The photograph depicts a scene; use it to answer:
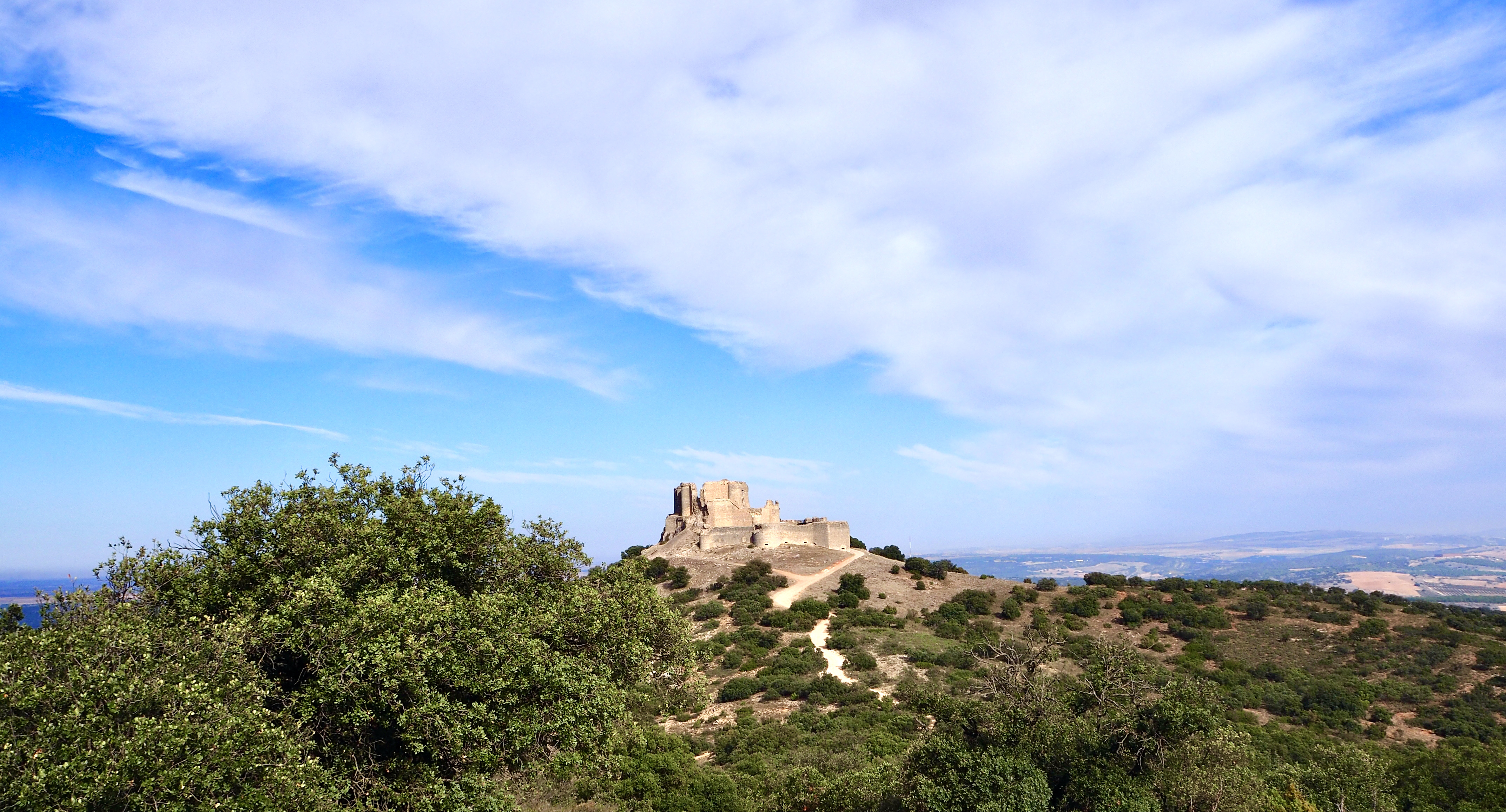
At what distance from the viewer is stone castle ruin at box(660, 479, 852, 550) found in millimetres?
72062

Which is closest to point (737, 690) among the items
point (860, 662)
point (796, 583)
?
point (860, 662)

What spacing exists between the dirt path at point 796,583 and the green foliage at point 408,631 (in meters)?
37.9

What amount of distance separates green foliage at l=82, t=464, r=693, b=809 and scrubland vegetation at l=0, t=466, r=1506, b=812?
0.06m

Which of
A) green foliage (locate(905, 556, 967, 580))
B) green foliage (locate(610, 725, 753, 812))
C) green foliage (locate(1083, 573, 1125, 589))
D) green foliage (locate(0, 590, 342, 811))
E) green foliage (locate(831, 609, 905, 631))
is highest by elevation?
green foliage (locate(0, 590, 342, 811))

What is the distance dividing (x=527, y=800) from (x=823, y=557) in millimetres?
47447

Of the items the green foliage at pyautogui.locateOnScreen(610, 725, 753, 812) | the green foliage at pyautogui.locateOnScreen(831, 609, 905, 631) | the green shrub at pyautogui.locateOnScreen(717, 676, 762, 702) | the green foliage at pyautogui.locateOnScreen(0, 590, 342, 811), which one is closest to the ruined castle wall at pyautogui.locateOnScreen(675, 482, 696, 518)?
the green foliage at pyautogui.locateOnScreen(831, 609, 905, 631)

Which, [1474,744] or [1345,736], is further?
[1345,736]

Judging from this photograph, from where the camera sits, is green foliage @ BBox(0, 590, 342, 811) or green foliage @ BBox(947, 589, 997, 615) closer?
green foliage @ BBox(0, 590, 342, 811)

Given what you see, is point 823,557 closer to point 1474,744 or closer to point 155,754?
point 1474,744

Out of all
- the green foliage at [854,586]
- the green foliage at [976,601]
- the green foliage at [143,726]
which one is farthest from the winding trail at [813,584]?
the green foliage at [143,726]

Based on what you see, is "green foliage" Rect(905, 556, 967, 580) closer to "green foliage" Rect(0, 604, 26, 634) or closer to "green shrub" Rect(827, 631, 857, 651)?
Result: "green shrub" Rect(827, 631, 857, 651)

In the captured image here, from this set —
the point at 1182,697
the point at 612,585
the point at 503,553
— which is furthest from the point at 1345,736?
the point at 503,553

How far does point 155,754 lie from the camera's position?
10.7 meters

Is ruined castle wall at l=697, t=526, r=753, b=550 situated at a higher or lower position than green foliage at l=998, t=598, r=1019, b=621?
higher
